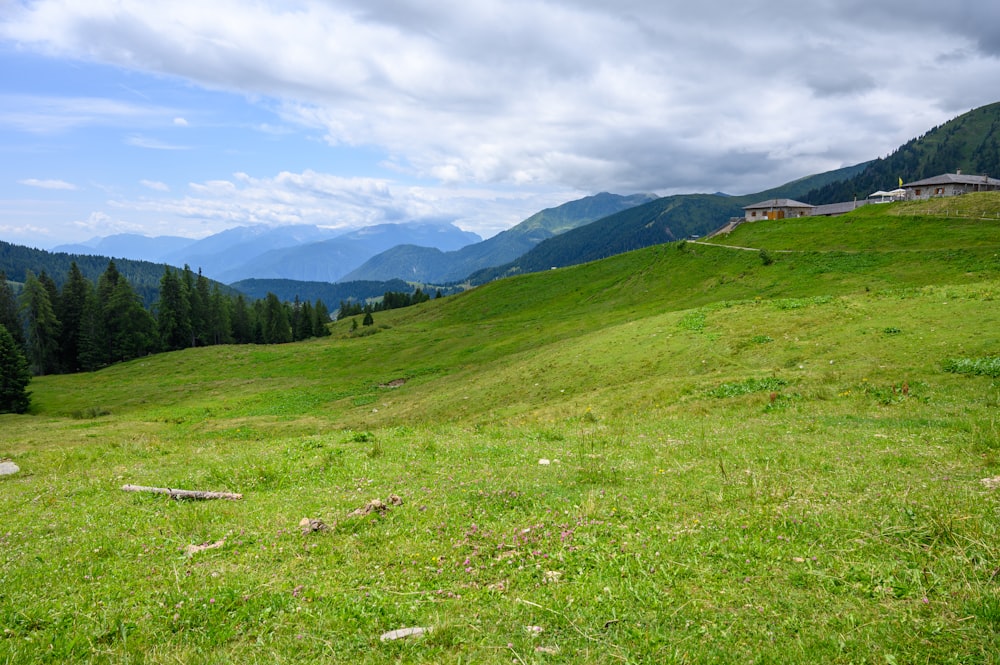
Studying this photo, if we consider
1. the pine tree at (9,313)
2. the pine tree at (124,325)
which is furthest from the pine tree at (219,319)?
the pine tree at (9,313)

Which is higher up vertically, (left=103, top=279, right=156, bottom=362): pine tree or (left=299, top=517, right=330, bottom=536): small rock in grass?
(left=103, top=279, right=156, bottom=362): pine tree

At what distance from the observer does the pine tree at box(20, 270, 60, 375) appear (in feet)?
317

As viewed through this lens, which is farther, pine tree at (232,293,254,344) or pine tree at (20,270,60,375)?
pine tree at (232,293,254,344)

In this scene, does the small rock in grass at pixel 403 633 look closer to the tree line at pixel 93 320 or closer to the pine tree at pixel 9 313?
the tree line at pixel 93 320

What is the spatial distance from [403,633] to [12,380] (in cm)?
8724

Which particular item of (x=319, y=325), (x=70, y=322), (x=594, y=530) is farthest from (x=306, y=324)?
(x=594, y=530)

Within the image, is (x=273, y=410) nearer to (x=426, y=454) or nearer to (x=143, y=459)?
(x=143, y=459)

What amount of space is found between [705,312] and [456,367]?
28.3 m

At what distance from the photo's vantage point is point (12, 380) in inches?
2554

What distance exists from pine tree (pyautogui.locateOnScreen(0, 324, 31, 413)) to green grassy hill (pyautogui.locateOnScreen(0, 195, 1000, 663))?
62.1m

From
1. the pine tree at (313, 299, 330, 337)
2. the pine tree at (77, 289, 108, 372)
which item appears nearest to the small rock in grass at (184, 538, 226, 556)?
the pine tree at (77, 289, 108, 372)

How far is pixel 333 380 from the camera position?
60906 millimetres

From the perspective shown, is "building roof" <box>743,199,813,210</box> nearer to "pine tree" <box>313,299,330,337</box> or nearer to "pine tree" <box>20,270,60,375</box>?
"pine tree" <box>313,299,330,337</box>

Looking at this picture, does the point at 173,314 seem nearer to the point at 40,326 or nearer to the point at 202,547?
the point at 40,326
